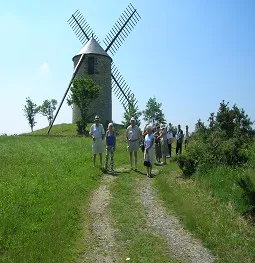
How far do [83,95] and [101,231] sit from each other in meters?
34.9

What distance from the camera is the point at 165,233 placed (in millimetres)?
7957

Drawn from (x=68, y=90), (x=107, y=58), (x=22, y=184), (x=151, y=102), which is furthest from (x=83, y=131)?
(x=22, y=184)

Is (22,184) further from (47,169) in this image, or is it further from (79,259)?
(79,259)

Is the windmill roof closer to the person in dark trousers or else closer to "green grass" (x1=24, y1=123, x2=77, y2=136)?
"green grass" (x1=24, y1=123, x2=77, y2=136)

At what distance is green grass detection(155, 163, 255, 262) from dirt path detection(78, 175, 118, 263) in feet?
5.78

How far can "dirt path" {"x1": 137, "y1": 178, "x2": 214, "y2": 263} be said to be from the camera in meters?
6.90

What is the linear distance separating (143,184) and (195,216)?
13.2 feet

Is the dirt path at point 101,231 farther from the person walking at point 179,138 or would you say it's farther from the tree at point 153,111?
the tree at point 153,111

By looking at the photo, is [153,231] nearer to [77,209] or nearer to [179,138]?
[77,209]

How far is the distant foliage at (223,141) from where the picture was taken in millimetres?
12742

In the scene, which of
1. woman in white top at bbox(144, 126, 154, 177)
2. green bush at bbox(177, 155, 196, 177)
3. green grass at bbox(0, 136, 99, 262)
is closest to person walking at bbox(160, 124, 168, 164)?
woman in white top at bbox(144, 126, 154, 177)

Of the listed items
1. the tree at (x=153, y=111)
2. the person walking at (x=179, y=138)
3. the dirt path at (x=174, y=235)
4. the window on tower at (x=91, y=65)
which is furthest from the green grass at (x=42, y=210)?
the tree at (x=153, y=111)

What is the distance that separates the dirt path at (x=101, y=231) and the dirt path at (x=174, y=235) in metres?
1.03

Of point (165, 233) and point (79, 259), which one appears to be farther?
point (165, 233)
